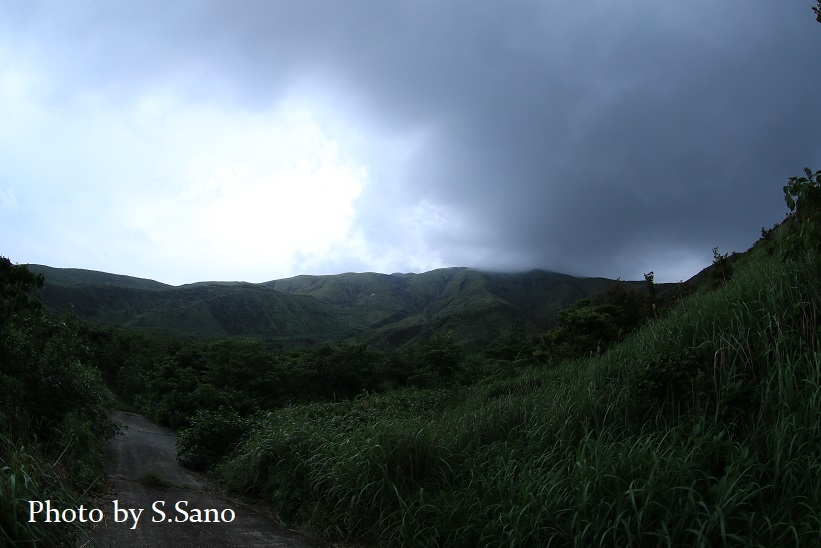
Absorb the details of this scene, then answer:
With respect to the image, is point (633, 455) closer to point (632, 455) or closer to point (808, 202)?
point (632, 455)

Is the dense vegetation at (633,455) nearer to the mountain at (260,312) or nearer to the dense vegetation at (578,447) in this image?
the dense vegetation at (578,447)

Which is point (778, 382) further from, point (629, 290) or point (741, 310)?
point (629, 290)

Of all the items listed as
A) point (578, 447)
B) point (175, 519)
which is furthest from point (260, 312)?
point (578, 447)

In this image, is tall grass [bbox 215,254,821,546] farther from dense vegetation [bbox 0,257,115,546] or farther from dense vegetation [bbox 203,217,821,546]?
dense vegetation [bbox 0,257,115,546]

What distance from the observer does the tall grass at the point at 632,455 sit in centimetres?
340

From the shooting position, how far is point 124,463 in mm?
9961

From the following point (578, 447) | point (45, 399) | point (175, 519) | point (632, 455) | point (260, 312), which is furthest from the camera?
point (260, 312)

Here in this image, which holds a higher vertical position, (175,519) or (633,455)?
(633,455)

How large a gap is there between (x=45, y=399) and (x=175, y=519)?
4.25 meters

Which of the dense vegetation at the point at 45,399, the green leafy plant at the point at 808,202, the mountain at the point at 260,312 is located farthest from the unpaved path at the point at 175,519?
the mountain at the point at 260,312

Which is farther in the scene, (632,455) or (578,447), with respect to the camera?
(578,447)

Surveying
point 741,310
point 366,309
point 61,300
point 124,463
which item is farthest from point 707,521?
point 366,309

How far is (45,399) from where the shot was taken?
25.9 ft

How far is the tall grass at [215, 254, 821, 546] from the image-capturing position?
3.40 meters
